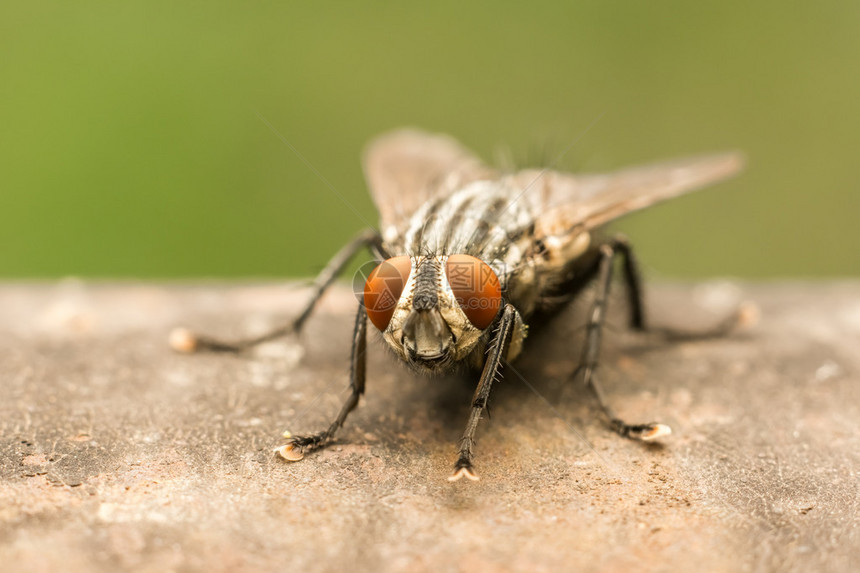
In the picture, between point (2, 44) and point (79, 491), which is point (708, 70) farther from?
point (79, 491)

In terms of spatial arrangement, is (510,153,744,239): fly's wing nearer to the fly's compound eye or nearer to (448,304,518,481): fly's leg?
(448,304,518,481): fly's leg

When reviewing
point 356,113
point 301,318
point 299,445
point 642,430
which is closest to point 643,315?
point 642,430

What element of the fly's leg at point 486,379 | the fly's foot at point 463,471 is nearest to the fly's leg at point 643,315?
the fly's leg at point 486,379

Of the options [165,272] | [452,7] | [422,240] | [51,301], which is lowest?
[165,272]

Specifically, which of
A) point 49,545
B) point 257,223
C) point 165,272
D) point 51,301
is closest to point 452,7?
point 257,223

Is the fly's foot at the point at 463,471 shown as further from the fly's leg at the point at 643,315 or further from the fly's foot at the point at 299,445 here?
the fly's leg at the point at 643,315

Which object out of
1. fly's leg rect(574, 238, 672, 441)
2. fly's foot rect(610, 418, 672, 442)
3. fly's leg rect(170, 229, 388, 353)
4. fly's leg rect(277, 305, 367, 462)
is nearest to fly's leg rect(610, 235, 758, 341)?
fly's leg rect(574, 238, 672, 441)
